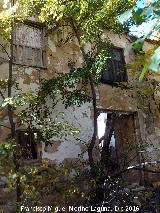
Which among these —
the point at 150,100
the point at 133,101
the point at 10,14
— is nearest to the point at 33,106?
the point at 10,14

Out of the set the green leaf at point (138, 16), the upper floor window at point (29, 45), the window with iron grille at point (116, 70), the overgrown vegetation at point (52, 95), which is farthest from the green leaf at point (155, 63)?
the window with iron grille at point (116, 70)

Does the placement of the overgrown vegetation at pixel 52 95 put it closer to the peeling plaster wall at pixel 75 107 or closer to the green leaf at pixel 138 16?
the peeling plaster wall at pixel 75 107

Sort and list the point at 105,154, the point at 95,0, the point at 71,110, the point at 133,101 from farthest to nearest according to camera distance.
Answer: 1. the point at 133,101
2. the point at 71,110
3. the point at 105,154
4. the point at 95,0

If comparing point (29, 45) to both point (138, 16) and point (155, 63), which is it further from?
point (155, 63)

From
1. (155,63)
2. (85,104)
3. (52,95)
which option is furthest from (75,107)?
(155,63)

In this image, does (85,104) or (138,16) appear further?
(85,104)

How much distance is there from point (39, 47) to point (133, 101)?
3.64 metres

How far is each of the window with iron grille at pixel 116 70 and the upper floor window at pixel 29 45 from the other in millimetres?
2373

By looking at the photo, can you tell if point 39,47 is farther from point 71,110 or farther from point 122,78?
point 122,78

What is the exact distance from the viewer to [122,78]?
36.1 ft

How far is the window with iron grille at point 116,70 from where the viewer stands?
1059 centimetres

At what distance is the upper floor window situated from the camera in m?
8.52

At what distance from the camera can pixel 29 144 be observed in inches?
314

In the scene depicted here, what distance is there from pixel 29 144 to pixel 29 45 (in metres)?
2.67
